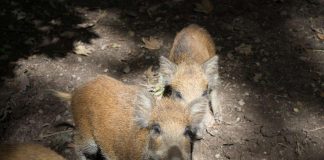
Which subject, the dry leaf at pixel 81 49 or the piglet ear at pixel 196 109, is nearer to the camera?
the piglet ear at pixel 196 109

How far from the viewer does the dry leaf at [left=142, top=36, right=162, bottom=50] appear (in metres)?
6.65

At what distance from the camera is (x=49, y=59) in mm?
6520

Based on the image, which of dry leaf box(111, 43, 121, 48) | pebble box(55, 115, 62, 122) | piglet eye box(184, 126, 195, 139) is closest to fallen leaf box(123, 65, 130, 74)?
dry leaf box(111, 43, 121, 48)

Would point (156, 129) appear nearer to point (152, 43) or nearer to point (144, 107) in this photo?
point (144, 107)

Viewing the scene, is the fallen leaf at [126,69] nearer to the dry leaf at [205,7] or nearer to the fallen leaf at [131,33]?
the fallen leaf at [131,33]

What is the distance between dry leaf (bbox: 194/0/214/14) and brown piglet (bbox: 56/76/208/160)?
2.49 meters

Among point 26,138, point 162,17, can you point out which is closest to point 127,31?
point 162,17

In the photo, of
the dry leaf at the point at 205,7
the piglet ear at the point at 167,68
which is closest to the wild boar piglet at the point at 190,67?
the piglet ear at the point at 167,68

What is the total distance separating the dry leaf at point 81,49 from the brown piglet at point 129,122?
1.36m

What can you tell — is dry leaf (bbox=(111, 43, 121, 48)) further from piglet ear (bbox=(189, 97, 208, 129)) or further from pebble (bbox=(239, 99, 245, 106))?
piglet ear (bbox=(189, 97, 208, 129))

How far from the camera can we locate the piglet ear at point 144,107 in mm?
4219

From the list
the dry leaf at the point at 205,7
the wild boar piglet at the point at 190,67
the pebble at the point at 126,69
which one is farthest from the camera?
the dry leaf at the point at 205,7

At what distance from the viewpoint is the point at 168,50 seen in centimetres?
666

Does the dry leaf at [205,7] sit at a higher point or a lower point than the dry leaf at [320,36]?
higher
